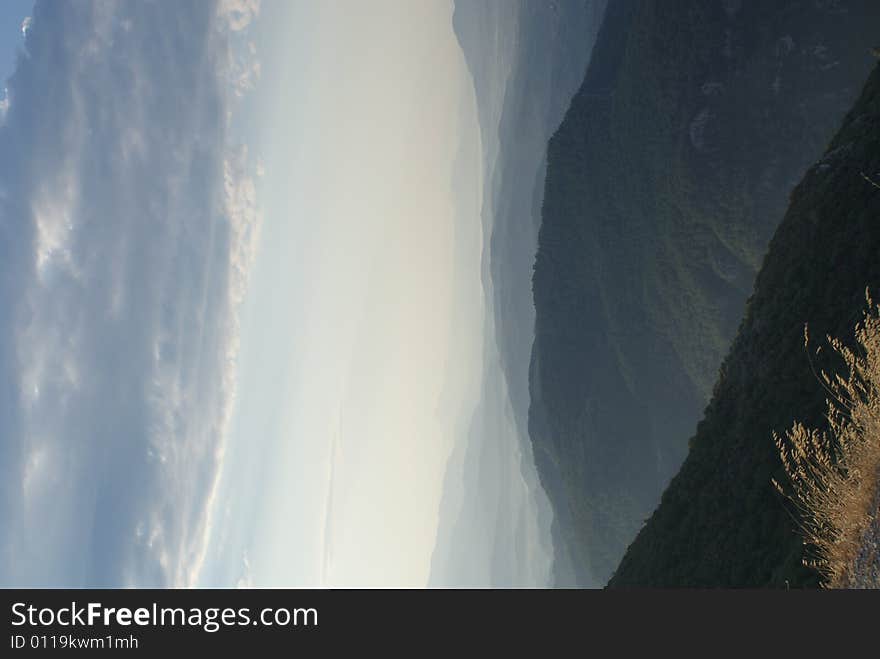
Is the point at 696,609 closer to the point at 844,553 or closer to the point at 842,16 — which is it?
the point at 844,553

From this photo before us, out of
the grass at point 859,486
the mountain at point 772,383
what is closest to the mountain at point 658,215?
the mountain at point 772,383

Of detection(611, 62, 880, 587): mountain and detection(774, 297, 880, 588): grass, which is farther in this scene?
detection(611, 62, 880, 587): mountain

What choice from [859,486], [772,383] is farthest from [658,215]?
[859,486]

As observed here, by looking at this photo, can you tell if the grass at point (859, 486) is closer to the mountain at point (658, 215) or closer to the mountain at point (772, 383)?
the mountain at point (772, 383)

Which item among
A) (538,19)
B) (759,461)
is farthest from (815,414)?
(538,19)

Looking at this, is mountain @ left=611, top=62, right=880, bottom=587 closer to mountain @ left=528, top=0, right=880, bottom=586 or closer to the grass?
mountain @ left=528, top=0, right=880, bottom=586

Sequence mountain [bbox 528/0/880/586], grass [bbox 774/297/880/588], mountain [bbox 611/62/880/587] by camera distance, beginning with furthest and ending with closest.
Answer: mountain [bbox 528/0/880/586] → mountain [bbox 611/62/880/587] → grass [bbox 774/297/880/588]

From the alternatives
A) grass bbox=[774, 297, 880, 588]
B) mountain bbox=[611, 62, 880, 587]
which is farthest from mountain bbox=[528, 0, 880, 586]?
grass bbox=[774, 297, 880, 588]

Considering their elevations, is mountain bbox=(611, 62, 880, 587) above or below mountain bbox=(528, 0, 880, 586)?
below
